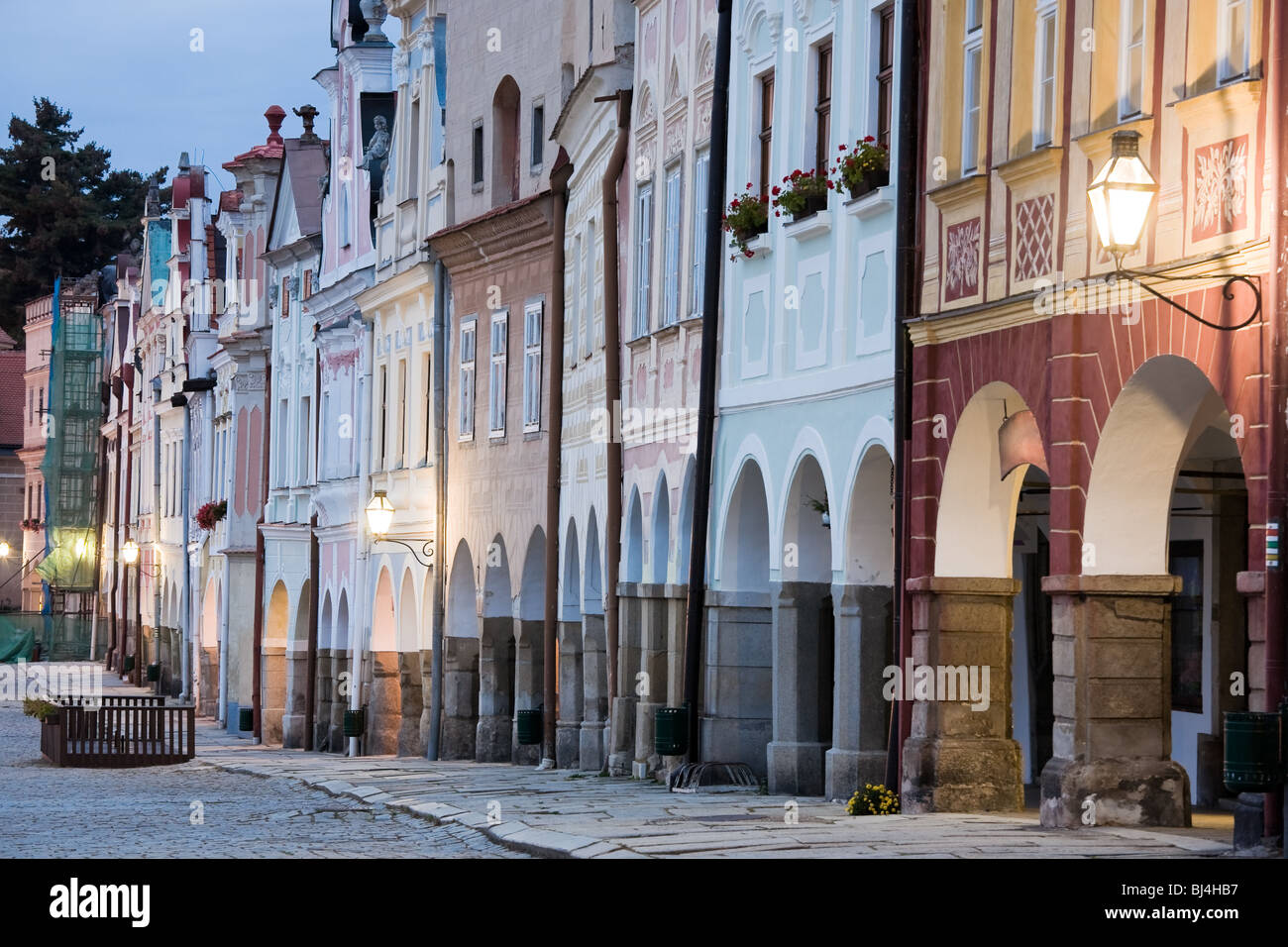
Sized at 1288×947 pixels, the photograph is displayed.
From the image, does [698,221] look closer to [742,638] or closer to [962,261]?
[742,638]

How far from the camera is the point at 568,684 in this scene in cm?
3144

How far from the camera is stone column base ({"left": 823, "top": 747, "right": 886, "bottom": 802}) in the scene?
20750mm

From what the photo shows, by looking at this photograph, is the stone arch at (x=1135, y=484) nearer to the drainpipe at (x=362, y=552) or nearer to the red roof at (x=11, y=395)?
the drainpipe at (x=362, y=552)

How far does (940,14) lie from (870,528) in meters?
4.34

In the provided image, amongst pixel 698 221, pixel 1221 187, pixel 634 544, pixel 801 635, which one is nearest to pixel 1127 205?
pixel 1221 187

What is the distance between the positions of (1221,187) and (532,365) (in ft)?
62.4

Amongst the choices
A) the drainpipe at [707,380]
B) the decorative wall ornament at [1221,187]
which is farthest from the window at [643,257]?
the decorative wall ornament at [1221,187]

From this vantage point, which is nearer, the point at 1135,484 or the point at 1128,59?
the point at 1128,59

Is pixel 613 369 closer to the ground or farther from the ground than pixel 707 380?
farther from the ground

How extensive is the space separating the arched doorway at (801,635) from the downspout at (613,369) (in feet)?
18.4

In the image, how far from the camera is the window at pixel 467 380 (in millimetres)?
35906

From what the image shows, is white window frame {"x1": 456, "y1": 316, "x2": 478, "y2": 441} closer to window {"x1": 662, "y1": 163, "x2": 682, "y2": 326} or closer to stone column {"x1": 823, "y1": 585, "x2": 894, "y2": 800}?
window {"x1": 662, "y1": 163, "x2": 682, "y2": 326}

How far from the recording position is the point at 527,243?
33531 mm
